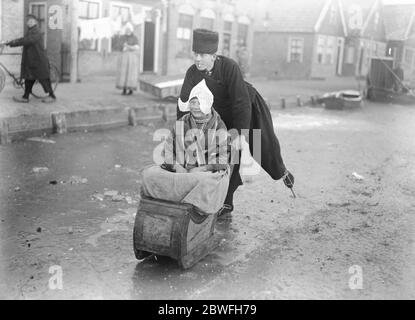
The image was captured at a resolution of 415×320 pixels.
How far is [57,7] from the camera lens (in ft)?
59.2

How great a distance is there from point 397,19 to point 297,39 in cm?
1582

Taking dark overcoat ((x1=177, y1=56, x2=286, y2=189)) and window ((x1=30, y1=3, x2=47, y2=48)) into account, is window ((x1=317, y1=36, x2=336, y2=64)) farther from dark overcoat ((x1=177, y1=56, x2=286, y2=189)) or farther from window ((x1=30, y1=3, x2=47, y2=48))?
dark overcoat ((x1=177, y1=56, x2=286, y2=189))

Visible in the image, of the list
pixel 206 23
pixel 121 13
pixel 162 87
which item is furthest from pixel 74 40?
pixel 206 23

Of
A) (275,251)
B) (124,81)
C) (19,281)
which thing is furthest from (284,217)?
(124,81)

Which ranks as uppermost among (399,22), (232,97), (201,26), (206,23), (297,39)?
(399,22)

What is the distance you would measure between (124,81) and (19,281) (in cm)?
1257

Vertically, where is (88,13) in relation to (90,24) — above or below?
above

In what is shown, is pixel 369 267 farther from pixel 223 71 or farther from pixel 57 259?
pixel 57 259

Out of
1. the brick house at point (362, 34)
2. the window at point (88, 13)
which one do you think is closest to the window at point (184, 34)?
the window at point (88, 13)

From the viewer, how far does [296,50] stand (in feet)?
120

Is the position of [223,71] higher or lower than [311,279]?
higher

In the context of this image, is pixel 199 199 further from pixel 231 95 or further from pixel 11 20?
pixel 11 20

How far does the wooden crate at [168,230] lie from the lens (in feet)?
13.2

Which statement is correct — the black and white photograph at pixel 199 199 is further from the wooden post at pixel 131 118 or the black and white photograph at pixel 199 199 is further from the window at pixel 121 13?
the window at pixel 121 13
